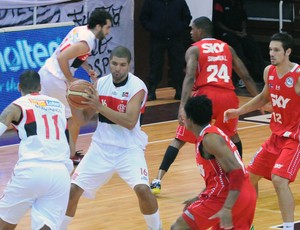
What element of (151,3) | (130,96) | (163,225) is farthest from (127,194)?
(151,3)

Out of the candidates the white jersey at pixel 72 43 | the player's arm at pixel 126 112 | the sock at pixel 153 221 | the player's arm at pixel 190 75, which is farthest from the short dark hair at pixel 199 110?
the white jersey at pixel 72 43

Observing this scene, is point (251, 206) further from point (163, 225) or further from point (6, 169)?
point (6, 169)

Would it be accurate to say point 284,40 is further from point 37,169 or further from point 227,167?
point 37,169

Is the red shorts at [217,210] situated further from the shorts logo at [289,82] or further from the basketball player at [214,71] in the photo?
the basketball player at [214,71]

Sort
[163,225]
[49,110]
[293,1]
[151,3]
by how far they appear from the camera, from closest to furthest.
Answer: [49,110], [163,225], [151,3], [293,1]

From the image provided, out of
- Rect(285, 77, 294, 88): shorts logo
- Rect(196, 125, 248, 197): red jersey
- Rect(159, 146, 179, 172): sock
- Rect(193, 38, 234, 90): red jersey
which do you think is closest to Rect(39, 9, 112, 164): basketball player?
Rect(159, 146, 179, 172): sock

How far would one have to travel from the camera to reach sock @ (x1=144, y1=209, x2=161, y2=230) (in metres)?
Answer: 8.25

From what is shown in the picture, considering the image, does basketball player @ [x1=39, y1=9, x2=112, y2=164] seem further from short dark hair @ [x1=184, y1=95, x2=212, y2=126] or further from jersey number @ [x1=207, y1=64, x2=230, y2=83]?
short dark hair @ [x1=184, y1=95, x2=212, y2=126]

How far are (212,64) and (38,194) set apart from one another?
3.40 metres

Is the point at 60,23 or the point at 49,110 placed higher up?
the point at 49,110

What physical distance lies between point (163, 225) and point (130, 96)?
1.47m

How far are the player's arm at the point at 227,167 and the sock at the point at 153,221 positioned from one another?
5.05 ft

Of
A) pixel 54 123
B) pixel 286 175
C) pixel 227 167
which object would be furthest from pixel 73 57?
pixel 227 167

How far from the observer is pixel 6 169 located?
11.6 meters
